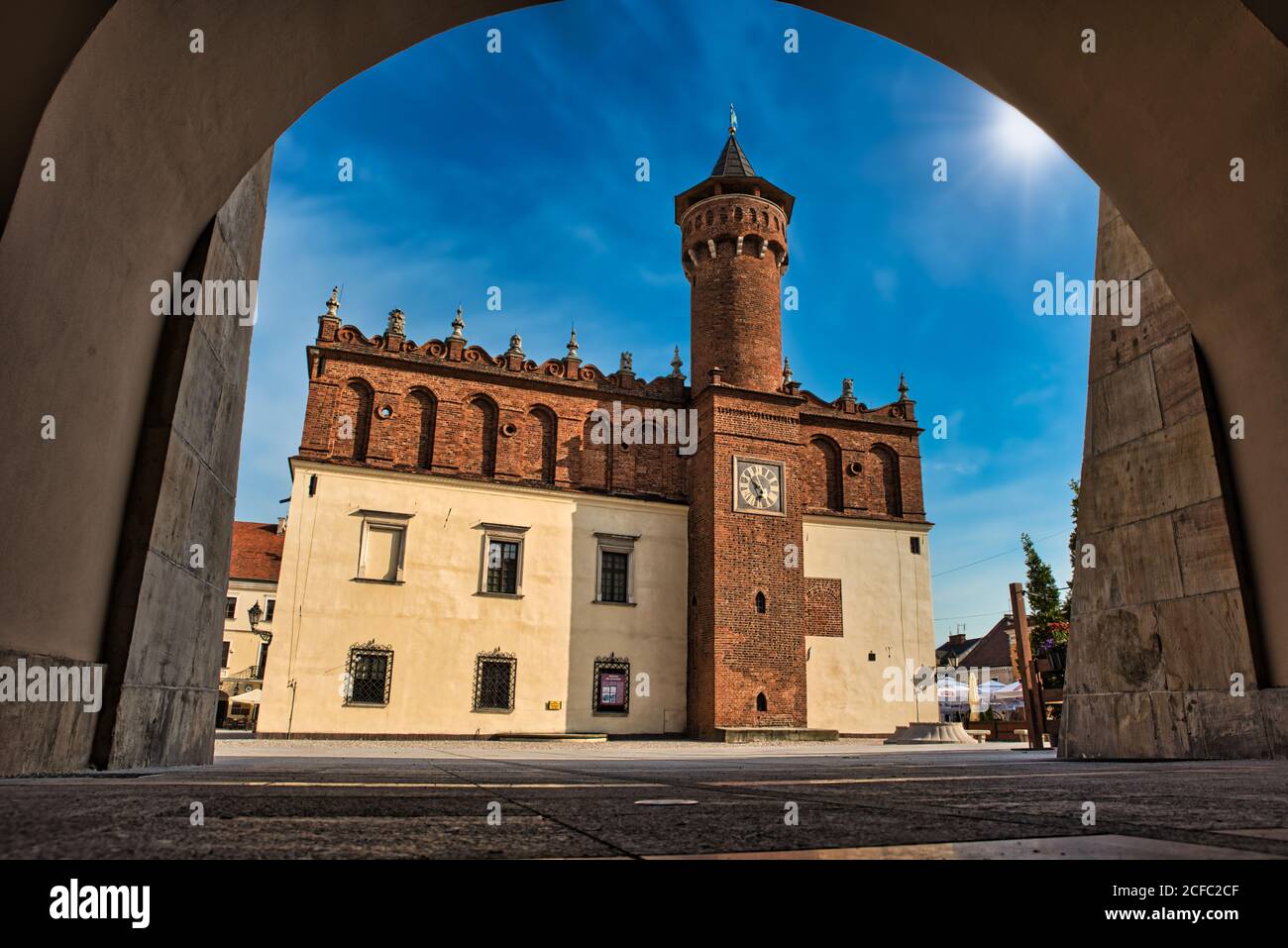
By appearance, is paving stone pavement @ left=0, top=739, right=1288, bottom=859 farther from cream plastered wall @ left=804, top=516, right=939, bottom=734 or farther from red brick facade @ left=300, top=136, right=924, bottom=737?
cream plastered wall @ left=804, top=516, right=939, bottom=734

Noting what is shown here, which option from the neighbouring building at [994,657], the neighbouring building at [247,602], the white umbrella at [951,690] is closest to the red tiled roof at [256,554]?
the neighbouring building at [247,602]

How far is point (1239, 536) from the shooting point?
17.3 ft

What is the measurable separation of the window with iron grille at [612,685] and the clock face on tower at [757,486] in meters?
5.77

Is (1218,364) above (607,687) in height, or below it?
above

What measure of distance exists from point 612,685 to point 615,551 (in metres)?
3.93

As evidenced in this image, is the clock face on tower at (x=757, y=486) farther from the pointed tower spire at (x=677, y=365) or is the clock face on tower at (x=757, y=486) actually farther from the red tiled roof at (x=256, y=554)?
the red tiled roof at (x=256, y=554)

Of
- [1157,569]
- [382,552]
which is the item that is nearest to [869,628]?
[382,552]

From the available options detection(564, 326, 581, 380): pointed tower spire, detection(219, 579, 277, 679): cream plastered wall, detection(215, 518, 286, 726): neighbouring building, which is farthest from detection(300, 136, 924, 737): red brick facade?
detection(219, 579, 277, 679): cream plastered wall

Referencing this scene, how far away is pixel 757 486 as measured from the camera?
24.2m

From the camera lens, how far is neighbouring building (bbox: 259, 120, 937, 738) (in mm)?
20719

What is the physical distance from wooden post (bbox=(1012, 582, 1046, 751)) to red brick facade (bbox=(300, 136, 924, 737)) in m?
11.3

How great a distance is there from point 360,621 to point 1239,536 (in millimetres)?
19242

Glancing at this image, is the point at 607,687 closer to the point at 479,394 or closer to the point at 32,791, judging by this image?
the point at 479,394
